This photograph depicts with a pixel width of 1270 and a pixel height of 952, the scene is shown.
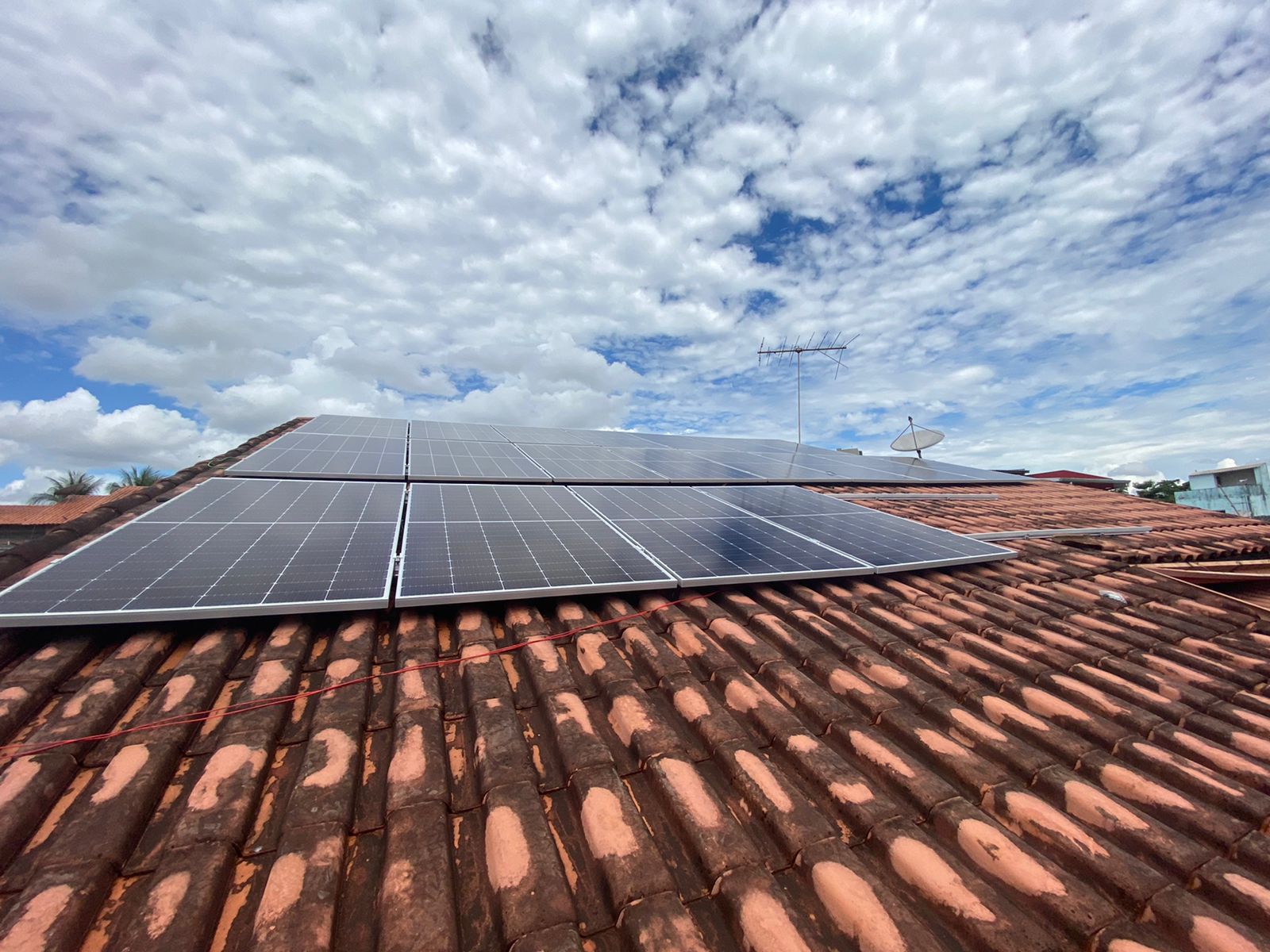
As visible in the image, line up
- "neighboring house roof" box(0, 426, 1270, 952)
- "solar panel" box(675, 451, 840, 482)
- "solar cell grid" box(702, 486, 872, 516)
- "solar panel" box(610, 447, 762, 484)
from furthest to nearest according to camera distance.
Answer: "solar panel" box(675, 451, 840, 482)
"solar panel" box(610, 447, 762, 484)
"solar cell grid" box(702, 486, 872, 516)
"neighboring house roof" box(0, 426, 1270, 952)

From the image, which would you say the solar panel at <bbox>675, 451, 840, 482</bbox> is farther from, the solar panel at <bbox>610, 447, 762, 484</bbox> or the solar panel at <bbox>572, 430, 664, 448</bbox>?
the solar panel at <bbox>572, 430, 664, 448</bbox>

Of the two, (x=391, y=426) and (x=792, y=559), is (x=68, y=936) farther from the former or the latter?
(x=391, y=426)

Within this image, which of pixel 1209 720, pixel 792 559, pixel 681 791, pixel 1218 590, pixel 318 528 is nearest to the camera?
pixel 681 791

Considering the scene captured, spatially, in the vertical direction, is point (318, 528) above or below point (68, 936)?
above

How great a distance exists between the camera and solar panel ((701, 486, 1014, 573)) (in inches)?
231

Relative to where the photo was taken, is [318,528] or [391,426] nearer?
[318,528]

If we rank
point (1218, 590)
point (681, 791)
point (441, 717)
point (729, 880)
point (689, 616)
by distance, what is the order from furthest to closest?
point (1218, 590) → point (689, 616) → point (441, 717) → point (681, 791) → point (729, 880)

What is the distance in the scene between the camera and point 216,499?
5.48 metres

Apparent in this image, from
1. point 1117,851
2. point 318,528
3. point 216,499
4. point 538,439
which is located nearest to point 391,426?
point 538,439

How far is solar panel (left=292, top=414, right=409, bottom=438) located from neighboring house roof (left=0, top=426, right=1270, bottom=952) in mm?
8310

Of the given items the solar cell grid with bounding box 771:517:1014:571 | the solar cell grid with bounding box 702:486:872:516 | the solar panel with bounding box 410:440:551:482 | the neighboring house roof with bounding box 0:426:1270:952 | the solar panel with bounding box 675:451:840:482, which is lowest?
the neighboring house roof with bounding box 0:426:1270:952

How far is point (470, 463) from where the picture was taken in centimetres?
877

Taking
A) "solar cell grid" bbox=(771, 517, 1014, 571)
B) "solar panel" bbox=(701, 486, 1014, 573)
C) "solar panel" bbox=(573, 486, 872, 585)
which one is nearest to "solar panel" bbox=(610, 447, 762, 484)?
"solar panel" bbox=(701, 486, 1014, 573)

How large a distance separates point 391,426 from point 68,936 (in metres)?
12.1
